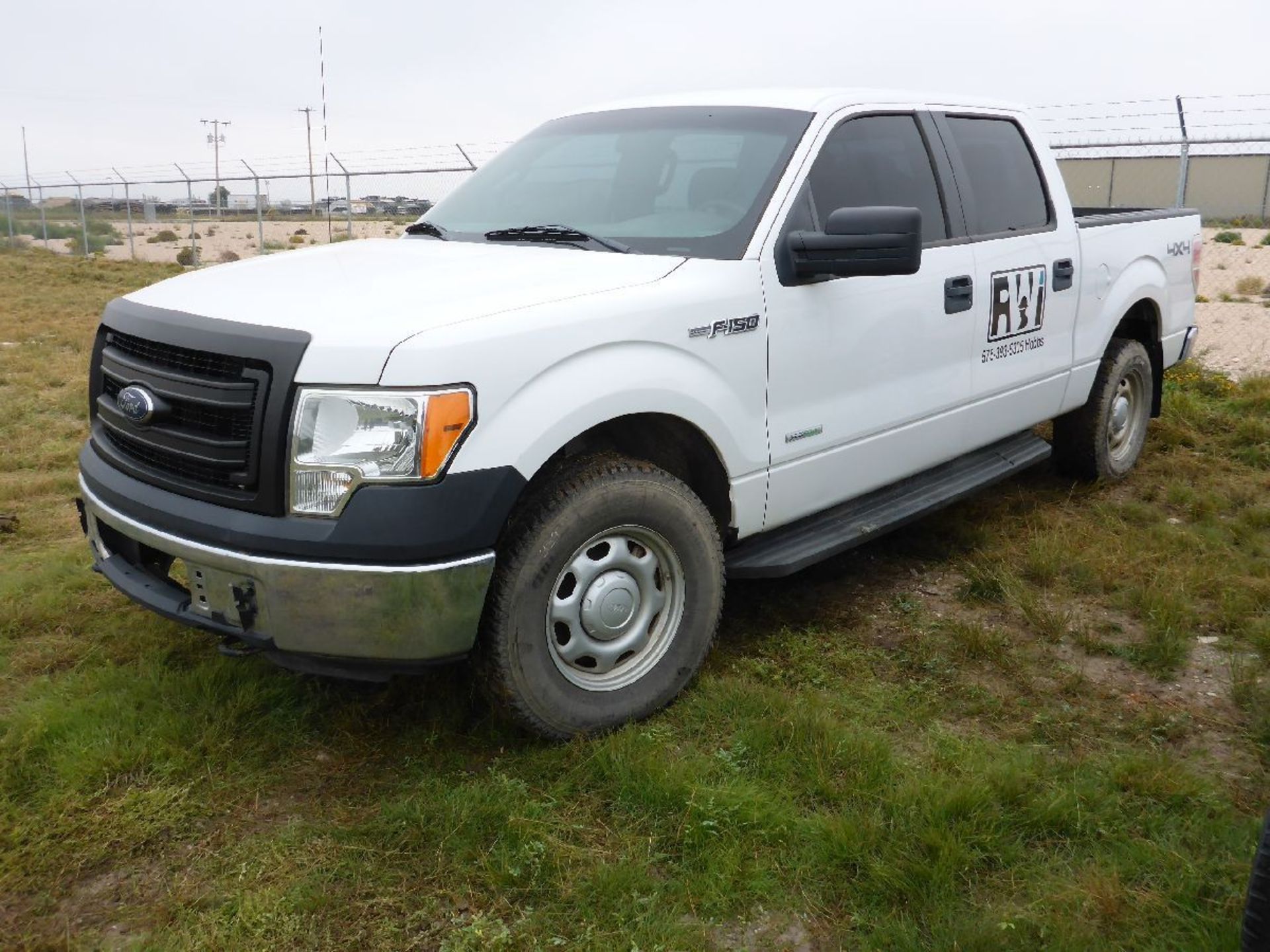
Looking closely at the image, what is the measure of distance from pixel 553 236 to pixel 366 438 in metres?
1.36

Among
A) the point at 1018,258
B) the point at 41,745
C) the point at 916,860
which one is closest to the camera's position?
the point at 916,860

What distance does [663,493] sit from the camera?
3.38 meters

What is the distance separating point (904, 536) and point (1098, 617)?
1109 millimetres

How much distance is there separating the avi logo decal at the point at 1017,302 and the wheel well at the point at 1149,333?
118 centimetres

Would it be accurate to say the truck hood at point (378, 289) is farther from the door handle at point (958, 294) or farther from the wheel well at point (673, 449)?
the door handle at point (958, 294)

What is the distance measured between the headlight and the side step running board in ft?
4.43

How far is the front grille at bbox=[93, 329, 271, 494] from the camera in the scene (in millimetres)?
2934

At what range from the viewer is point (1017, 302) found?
487 centimetres

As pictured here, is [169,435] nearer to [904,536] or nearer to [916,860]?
[916,860]

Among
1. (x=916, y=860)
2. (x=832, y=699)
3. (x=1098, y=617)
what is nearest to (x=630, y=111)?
(x=832, y=699)

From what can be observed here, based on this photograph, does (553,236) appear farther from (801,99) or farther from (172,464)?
(172,464)

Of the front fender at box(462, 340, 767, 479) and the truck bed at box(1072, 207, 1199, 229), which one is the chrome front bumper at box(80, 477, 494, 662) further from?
the truck bed at box(1072, 207, 1199, 229)

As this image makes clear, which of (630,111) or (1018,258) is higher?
(630,111)

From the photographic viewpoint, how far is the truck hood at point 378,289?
286cm
